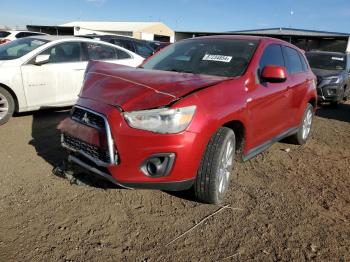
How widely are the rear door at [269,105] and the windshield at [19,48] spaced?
13.9 ft

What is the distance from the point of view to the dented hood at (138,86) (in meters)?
3.22

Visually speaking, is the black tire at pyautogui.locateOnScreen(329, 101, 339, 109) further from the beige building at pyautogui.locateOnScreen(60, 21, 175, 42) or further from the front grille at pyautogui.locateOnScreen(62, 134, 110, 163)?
the beige building at pyautogui.locateOnScreen(60, 21, 175, 42)

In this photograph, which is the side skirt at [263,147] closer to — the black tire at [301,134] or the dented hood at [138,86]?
the black tire at [301,134]

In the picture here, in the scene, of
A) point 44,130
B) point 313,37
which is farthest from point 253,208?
point 313,37

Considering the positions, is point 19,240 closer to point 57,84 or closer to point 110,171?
point 110,171

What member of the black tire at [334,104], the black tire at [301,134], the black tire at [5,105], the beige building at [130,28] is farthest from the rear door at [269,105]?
the beige building at [130,28]

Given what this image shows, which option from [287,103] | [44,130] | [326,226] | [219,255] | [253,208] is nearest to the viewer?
[219,255]

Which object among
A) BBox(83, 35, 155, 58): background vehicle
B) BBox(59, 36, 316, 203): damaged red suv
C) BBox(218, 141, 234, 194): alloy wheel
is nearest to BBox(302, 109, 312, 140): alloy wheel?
BBox(59, 36, 316, 203): damaged red suv

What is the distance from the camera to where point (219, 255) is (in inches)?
115

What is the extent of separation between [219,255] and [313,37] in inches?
1391

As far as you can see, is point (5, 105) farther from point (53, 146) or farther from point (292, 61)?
point (292, 61)

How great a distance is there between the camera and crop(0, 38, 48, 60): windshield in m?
6.55

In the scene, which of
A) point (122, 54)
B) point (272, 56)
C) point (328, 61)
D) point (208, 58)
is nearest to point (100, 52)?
point (122, 54)

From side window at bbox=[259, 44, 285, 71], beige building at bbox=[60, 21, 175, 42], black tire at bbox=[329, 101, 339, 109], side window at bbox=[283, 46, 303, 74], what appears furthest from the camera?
beige building at bbox=[60, 21, 175, 42]
